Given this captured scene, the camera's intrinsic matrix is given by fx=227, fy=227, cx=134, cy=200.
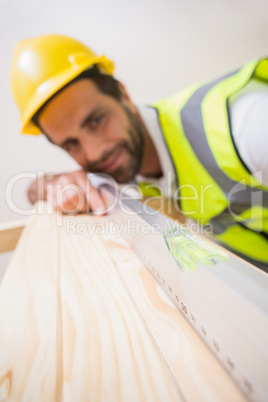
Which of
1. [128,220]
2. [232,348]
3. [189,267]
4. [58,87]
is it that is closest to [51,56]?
[58,87]

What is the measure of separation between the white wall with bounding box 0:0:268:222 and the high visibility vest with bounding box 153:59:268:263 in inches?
56.1

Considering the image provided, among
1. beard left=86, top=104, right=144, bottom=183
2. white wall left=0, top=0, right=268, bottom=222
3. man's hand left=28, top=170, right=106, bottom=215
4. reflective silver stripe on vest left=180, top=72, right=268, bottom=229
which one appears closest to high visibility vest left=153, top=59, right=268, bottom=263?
reflective silver stripe on vest left=180, top=72, right=268, bottom=229

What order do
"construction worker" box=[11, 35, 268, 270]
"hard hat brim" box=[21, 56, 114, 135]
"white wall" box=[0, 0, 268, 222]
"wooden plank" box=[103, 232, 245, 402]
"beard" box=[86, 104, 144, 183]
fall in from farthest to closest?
"white wall" box=[0, 0, 268, 222] → "beard" box=[86, 104, 144, 183] → "hard hat brim" box=[21, 56, 114, 135] → "construction worker" box=[11, 35, 268, 270] → "wooden plank" box=[103, 232, 245, 402]

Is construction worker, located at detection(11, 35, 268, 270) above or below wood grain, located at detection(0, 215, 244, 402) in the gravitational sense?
above

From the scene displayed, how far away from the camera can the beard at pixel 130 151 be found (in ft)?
4.20

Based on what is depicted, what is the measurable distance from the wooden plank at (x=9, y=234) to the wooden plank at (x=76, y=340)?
0.73 m

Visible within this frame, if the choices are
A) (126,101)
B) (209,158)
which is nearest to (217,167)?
(209,158)

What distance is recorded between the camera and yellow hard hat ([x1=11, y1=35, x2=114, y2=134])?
104 cm

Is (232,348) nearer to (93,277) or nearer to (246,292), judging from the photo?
(246,292)

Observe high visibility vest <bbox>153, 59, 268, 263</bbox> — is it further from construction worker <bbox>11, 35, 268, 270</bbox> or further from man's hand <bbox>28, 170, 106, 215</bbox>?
man's hand <bbox>28, 170, 106, 215</bbox>

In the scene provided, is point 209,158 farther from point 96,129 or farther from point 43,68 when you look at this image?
point 43,68

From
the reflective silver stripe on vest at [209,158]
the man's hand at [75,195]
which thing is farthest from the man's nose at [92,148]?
the reflective silver stripe on vest at [209,158]

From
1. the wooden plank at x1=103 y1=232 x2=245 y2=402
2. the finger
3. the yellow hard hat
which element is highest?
the yellow hard hat

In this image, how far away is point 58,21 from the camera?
1908 mm
